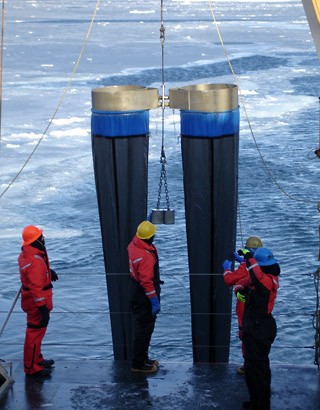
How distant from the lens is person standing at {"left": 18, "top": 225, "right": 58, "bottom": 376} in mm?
4703

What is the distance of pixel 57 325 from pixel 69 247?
95.8 inches

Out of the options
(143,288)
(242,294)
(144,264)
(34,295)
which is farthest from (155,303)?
(34,295)

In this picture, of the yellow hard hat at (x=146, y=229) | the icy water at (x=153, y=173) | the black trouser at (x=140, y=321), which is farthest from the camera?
the icy water at (x=153, y=173)

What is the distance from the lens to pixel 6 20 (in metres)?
57.2

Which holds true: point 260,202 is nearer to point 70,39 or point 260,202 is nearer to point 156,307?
point 156,307

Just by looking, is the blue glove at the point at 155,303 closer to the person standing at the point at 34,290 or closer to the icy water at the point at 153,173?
the icy water at the point at 153,173

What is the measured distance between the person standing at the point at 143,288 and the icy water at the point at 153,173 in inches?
16.4

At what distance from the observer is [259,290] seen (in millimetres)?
4164

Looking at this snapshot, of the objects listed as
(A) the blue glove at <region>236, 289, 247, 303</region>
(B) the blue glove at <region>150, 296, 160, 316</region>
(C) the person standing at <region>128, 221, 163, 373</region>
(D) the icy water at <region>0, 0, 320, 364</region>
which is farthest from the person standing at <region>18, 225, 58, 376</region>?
(A) the blue glove at <region>236, 289, 247, 303</region>

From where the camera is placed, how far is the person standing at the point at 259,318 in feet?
13.7

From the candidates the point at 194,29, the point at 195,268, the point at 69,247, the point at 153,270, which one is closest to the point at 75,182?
the point at 69,247

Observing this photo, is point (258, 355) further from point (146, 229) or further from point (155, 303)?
point (146, 229)

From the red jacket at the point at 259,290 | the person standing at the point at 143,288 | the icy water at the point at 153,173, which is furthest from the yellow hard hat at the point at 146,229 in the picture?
the red jacket at the point at 259,290

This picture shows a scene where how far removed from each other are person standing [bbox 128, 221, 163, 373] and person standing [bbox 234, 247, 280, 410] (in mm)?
672
